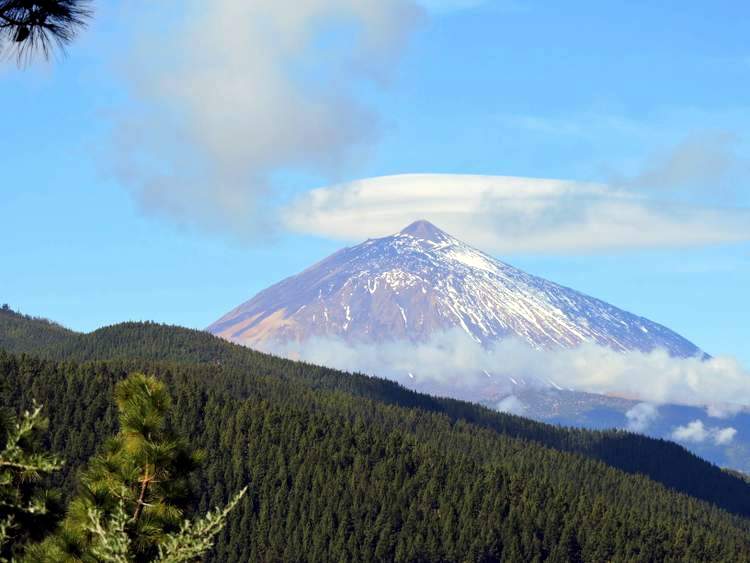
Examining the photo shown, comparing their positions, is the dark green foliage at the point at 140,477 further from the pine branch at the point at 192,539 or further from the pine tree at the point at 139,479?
the pine branch at the point at 192,539

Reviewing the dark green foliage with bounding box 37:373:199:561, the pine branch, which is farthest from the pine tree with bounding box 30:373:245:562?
the pine branch

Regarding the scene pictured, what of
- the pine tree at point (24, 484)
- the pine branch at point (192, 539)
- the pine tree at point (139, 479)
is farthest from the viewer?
the pine tree at point (139, 479)

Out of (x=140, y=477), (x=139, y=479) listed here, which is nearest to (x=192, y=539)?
(x=139, y=479)

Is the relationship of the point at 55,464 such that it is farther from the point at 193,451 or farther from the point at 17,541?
the point at 17,541

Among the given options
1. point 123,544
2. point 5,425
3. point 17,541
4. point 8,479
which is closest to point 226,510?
point 123,544

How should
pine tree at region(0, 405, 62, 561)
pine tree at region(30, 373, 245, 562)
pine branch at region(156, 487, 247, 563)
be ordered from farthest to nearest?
pine tree at region(30, 373, 245, 562), pine tree at region(0, 405, 62, 561), pine branch at region(156, 487, 247, 563)

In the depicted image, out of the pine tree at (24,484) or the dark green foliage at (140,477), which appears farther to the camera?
the dark green foliage at (140,477)

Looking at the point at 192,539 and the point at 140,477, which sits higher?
the point at 140,477

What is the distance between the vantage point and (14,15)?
19375 millimetres

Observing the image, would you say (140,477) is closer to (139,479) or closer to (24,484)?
(139,479)

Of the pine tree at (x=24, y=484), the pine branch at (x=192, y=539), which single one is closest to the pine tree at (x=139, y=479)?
the pine tree at (x=24, y=484)

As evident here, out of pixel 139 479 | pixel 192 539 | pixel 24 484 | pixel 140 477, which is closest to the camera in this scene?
pixel 192 539

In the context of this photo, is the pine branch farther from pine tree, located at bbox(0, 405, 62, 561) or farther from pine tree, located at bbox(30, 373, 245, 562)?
pine tree, located at bbox(30, 373, 245, 562)

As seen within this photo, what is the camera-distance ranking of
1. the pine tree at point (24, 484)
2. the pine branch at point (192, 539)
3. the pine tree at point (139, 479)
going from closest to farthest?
the pine branch at point (192, 539), the pine tree at point (24, 484), the pine tree at point (139, 479)
